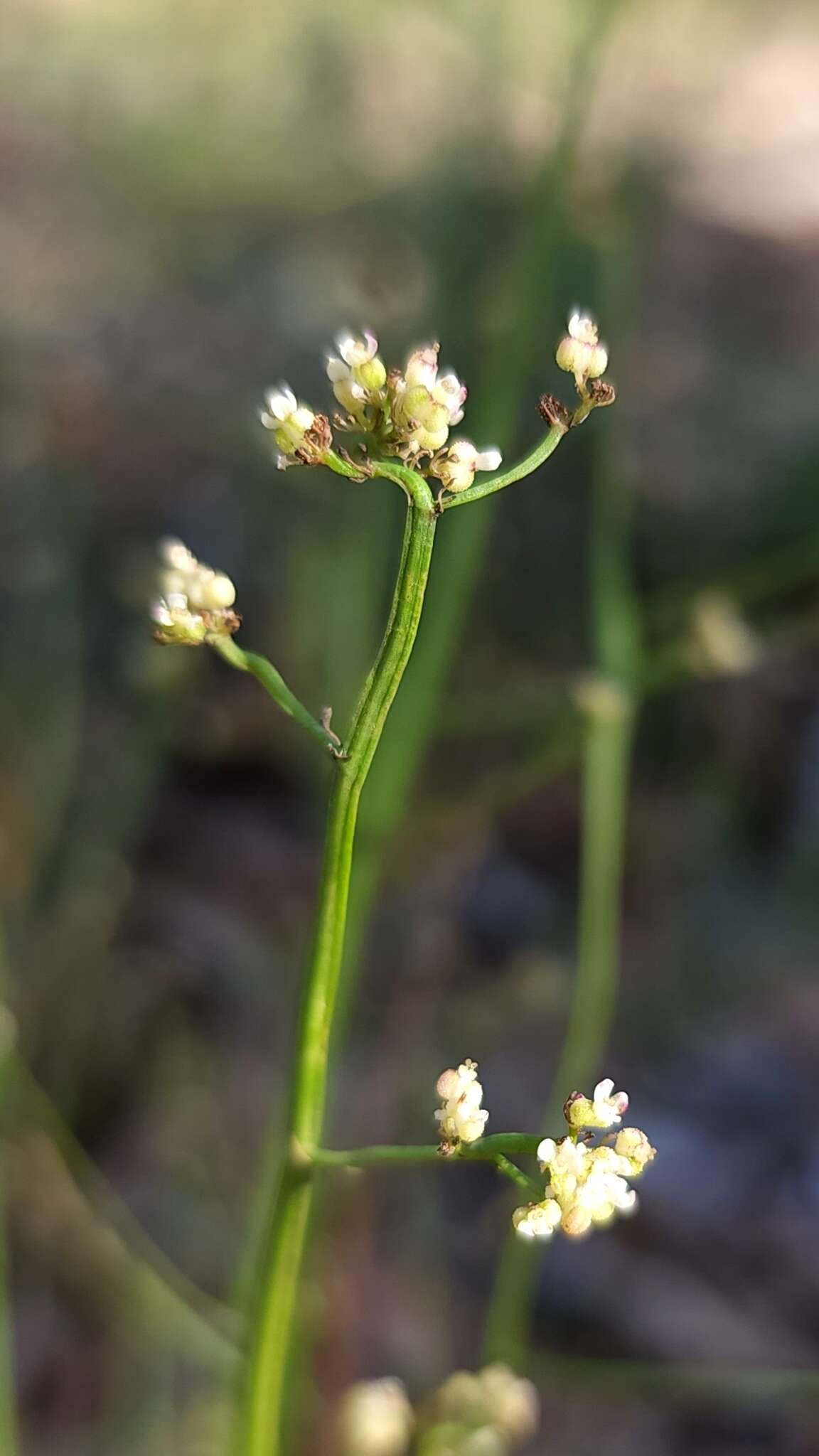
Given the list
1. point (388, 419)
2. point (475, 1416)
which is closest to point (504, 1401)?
point (475, 1416)

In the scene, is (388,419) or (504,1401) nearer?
(388,419)

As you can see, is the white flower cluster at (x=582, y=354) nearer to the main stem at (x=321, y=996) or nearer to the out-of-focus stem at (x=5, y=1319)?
the main stem at (x=321, y=996)

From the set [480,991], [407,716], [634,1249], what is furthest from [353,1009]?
[407,716]

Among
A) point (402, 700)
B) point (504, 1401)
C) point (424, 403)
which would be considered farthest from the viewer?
point (402, 700)

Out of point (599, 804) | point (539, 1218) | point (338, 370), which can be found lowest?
point (539, 1218)

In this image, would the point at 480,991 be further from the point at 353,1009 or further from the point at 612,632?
the point at 612,632

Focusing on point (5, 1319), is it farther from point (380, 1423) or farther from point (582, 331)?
point (582, 331)
